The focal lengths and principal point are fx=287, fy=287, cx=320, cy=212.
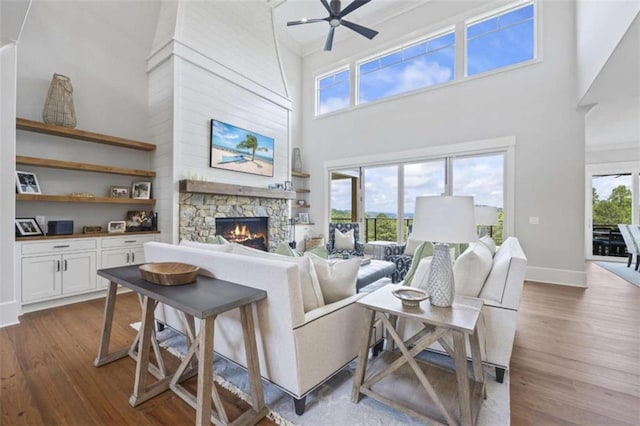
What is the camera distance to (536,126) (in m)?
4.63

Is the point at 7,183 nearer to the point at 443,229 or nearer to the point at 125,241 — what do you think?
the point at 125,241

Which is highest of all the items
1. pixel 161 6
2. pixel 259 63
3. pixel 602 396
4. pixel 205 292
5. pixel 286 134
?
pixel 161 6

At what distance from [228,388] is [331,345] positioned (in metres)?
0.71

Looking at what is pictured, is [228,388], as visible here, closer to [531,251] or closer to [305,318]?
[305,318]

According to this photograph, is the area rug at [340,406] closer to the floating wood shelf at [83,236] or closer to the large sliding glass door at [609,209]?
the floating wood shelf at [83,236]

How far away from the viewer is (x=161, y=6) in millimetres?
4645

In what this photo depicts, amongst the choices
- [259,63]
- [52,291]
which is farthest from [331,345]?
[259,63]

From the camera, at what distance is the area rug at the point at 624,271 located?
4719 mm

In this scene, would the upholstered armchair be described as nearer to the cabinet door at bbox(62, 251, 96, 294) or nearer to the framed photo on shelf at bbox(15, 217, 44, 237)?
the cabinet door at bbox(62, 251, 96, 294)

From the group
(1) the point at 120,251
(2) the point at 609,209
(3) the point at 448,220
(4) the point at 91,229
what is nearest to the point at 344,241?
(1) the point at 120,251

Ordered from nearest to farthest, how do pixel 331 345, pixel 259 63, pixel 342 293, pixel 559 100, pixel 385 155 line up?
pixel 331 345 → pixel 342 293 → pixel 559 100 → pixel 259 63 → pixel 385 155

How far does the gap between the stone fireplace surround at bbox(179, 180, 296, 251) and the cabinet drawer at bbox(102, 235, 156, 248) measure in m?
0.49

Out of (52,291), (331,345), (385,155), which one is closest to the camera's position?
(331,345)

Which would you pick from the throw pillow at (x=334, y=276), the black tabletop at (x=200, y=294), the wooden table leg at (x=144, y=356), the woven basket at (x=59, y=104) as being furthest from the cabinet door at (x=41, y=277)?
the throw pillow at (x=334, y=276)
